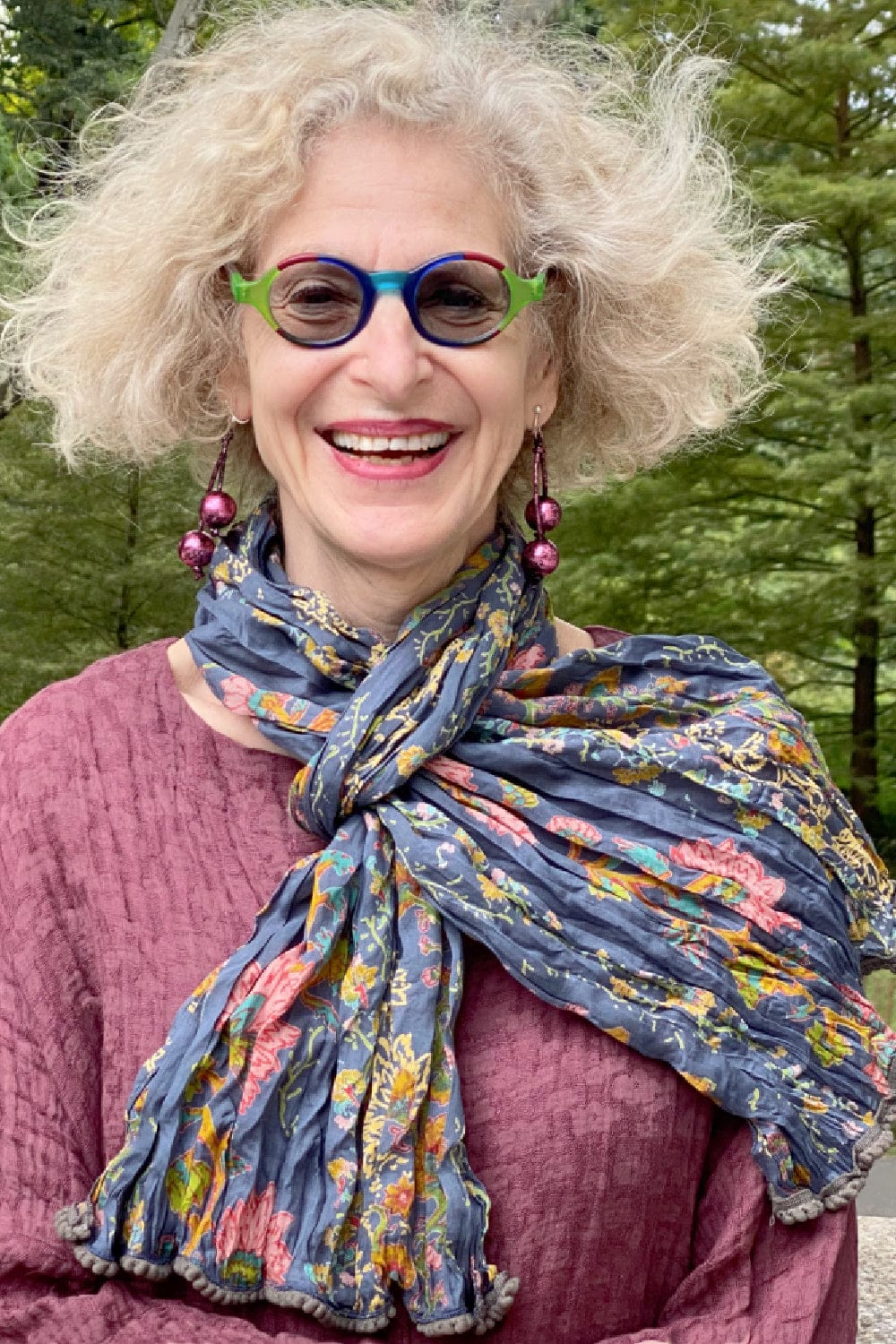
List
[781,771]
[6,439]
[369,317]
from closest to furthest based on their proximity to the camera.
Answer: [369,317] < [781,771] < [6,439]

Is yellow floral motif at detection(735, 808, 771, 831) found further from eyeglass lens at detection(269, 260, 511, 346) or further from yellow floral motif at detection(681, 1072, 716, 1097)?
eyeglass lens at detection(269, 260, 511, 346)

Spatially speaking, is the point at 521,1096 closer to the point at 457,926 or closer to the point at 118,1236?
the point at 457,926

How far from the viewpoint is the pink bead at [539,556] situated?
205 cm

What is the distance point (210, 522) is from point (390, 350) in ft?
1.45

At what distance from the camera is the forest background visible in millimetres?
7082

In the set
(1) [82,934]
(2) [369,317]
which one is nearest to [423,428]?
(2) [369,317]

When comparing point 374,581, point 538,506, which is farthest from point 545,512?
point 374,581

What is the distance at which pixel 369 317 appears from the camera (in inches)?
71.1

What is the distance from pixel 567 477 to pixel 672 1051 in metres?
0.98

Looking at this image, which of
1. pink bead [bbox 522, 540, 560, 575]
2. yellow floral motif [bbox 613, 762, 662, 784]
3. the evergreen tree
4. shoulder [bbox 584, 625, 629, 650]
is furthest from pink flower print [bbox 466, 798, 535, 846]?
the evergreen tree

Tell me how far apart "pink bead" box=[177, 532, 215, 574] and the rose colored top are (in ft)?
1.18

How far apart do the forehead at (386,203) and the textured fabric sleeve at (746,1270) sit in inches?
44.6

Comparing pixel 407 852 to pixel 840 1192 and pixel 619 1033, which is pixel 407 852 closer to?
pixel 619 1033

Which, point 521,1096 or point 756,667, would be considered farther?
point 756,667
